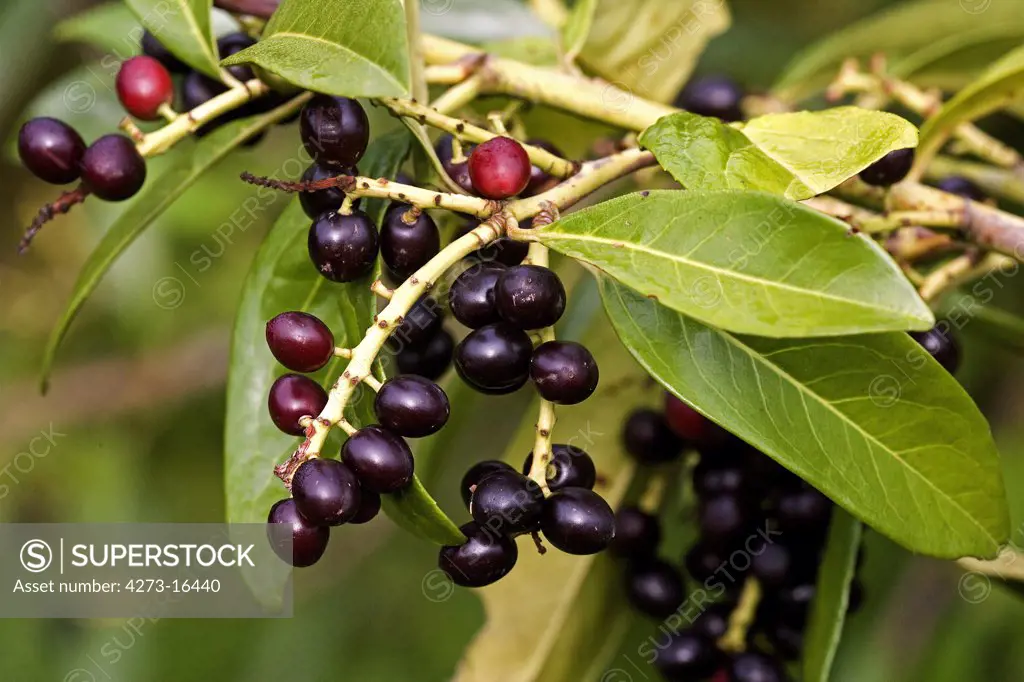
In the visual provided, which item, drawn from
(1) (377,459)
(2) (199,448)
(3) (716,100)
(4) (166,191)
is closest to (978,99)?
(3) (716,100)

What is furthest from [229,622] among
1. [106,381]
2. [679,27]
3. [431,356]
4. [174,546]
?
[679,27]

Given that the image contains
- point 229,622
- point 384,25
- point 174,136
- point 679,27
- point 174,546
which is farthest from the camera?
point 229,622

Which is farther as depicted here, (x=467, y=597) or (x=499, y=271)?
(x=467, y=597)

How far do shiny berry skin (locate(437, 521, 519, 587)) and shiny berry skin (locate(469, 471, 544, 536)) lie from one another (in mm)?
14

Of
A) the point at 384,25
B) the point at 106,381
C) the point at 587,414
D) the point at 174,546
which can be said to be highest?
the point at 384,25

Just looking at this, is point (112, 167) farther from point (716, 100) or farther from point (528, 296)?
point (716, 100)

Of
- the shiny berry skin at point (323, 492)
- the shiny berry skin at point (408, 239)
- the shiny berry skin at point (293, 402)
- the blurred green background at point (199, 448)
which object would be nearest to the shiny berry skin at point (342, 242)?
the shiny berry skin at point (408, 239)

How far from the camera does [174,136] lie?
126cm

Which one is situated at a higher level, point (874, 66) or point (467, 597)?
point (874, 66)

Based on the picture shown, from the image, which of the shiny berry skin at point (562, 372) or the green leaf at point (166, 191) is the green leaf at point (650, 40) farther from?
the shiny berry skin at point (562, 372)

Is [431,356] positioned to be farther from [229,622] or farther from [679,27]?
[229,622]

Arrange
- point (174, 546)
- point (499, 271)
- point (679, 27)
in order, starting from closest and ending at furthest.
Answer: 1. point (499, 271)
2. point (174, 546)
3. point (679, 27)

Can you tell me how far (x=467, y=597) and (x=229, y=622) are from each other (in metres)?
0.72

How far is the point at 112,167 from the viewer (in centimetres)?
122
